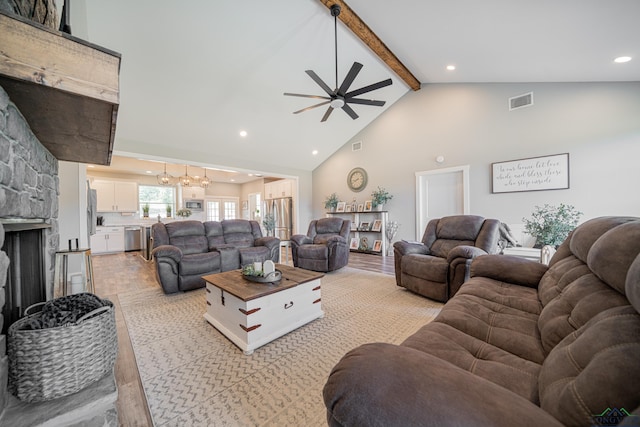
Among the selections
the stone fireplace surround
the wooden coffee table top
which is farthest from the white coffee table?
the stone fireplace surround

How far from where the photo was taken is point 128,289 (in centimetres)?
339

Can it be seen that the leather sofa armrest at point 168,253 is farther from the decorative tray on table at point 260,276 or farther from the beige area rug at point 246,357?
the decorative tray on table at point 260,276

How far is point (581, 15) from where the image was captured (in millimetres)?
2279

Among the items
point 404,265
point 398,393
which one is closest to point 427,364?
point 398,393

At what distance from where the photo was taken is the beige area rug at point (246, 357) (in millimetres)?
1297

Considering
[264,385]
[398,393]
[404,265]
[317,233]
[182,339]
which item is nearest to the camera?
[398,393]

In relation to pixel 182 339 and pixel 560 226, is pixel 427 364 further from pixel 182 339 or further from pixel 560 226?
pixel 560 226

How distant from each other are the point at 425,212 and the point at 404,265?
2.71m

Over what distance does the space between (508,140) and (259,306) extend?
4.87 m

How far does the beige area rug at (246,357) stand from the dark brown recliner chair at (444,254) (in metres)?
0.21

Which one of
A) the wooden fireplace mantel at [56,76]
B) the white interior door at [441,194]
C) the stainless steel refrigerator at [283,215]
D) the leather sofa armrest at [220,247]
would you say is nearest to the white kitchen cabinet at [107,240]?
the stainless steel refrigerator at [283,215]

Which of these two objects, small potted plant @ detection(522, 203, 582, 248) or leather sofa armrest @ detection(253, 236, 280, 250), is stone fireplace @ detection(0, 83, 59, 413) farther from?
small potted plant @ detection(522, 203, 582, 248)

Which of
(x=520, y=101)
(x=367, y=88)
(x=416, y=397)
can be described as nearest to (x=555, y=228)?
(x=520, y=101)

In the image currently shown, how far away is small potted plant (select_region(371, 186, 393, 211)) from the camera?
573cm
